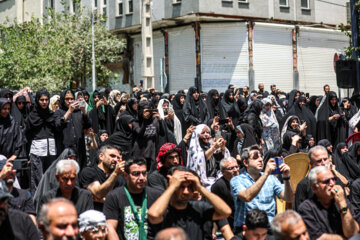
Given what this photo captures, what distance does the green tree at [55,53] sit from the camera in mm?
29688

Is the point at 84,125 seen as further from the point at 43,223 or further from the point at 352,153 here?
the point at 43,223

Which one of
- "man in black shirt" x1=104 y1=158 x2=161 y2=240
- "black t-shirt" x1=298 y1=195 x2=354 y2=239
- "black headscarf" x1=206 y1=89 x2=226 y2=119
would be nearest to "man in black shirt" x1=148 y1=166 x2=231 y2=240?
"man in black shirt" x1=104 y1=158 x2=161 y2=240

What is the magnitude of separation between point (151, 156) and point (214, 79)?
21.0 metres

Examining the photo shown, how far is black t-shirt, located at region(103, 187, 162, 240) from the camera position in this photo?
20.0ft

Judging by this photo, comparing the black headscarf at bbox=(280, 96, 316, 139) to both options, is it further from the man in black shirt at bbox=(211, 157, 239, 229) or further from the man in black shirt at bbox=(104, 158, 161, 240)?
the man in black shirt at bbox=(104, 158, 161, 240)

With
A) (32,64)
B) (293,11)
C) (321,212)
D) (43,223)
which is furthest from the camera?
(293,11)

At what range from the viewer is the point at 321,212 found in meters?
5.98

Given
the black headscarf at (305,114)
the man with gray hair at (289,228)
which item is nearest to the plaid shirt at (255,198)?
the man with gray hair at (289,228)

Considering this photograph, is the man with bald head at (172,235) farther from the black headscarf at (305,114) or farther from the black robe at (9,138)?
the black headscarf at (305,114)

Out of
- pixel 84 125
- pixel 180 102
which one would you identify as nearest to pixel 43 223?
pixel 84 125

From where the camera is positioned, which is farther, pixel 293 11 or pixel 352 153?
pixel 293 11

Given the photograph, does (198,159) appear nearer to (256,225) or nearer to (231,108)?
(256,225)

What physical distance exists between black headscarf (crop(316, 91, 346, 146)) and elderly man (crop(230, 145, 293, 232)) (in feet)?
29.0

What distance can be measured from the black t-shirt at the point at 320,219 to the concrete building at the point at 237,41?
946 inches
